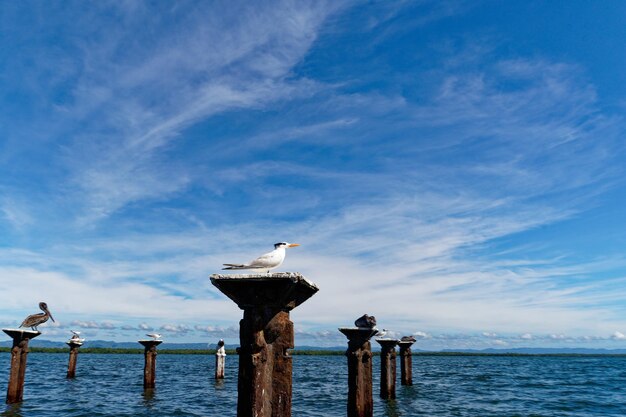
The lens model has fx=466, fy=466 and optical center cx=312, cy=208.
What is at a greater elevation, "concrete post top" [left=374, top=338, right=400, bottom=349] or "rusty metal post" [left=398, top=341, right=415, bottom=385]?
"concrete post top" [left=374, top=338, right=400, bottom=349]

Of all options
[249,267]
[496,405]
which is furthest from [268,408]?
[496,405]

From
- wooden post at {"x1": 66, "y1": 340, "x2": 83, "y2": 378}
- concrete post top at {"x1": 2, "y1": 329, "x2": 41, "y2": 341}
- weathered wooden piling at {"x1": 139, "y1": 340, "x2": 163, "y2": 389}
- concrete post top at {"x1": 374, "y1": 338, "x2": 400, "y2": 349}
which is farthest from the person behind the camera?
wooden post at {"x1": 66, "y1": 340, "x2": 83, "y2": 378}

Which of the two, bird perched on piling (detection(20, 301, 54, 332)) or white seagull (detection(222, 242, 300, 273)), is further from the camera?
bird perched on piling (detection(20, 301, 54, 332))

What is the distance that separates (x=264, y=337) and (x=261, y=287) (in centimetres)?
69

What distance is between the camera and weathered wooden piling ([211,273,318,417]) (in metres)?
5.81

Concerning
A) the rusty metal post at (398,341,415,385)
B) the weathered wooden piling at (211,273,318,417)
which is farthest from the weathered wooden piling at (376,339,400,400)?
the weathered wooden piling at (211,273,318,417)

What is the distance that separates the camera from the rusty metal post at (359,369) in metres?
14.4

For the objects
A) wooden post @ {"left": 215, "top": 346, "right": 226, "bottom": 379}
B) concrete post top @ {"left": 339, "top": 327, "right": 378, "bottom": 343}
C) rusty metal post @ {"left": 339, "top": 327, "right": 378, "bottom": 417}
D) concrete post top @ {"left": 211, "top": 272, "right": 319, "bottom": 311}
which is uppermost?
concrete post top @ {"left": 211, "top": 272, "right": 319, "bottom": 311}

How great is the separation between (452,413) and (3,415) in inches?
741

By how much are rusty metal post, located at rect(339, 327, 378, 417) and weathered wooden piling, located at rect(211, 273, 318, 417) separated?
865cm

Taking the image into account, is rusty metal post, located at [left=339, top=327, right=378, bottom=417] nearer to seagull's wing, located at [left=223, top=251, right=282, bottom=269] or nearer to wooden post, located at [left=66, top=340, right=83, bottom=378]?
seagull's wing, located at [left=223, top=251, right=282, bottom=269]

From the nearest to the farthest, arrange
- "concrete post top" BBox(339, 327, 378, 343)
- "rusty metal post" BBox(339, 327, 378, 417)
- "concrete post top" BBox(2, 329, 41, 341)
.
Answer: "rusty metal post" BBox(339, 327, 378, 417)
"concrete post top" BBox(339, 327, 378, 343)
"concrete post top" BBox(2, 329, 41, 341)

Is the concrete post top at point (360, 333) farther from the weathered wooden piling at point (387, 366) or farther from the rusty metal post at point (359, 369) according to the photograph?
the weathered wooden piling at point (387, 366)

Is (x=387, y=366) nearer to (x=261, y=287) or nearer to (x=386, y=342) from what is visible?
(x=386, y=342)
